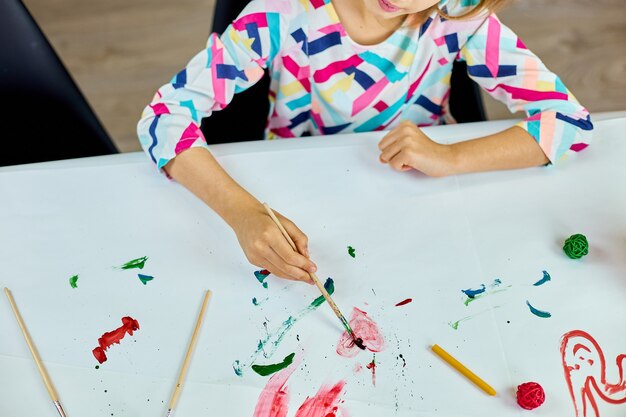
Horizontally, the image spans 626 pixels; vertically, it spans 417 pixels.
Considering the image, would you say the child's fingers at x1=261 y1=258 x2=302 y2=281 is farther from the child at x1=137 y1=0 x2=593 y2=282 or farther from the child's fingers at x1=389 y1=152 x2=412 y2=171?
the child's fingers at x1=389 y1=152 x2=412 y2=171

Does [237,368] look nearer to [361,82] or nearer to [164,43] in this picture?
[361,82]

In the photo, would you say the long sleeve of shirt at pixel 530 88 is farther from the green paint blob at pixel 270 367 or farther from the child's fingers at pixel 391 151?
the green paint blob at pixel 270 367

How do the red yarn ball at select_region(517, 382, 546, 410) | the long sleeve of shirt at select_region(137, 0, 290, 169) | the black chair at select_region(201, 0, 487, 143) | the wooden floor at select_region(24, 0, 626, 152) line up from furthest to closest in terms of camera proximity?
the wooden floor at select_region(24, 0, 626, 152), the black chair at select_region(201, 0, 487, 143), the long sleeve of shirt at select_region(137, 0, 290, 169), the red yarn ball at select_region(517, 382, 546, 410)

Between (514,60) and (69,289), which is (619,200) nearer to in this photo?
(514,60)

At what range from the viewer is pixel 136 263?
0.83 m

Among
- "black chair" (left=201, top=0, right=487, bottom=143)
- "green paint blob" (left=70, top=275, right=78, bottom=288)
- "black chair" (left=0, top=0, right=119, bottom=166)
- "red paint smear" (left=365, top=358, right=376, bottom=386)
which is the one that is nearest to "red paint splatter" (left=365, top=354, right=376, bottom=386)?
"red paint smear" (left=365, top=358, right=376, bottom=386)

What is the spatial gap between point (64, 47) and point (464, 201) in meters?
1.43

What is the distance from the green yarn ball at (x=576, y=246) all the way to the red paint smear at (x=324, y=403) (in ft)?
Answer: 0.98

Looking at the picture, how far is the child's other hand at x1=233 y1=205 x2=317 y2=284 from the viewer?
2.58 feet

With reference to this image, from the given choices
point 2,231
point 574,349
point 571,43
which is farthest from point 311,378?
point 571,43

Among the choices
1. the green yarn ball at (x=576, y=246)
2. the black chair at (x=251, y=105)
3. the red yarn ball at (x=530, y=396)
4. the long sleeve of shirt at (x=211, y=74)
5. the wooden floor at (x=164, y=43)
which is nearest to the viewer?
the red yarn ball at (x=530, y=396)

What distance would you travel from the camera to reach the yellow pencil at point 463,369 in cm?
72

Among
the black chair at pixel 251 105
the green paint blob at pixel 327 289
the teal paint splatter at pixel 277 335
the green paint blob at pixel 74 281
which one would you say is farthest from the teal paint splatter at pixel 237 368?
the black chair at pixel 251 105

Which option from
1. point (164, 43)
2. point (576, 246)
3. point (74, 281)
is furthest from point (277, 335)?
point (164, 43)
